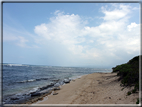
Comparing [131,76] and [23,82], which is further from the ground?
[131,76]

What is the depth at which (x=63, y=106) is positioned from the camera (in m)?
6.92

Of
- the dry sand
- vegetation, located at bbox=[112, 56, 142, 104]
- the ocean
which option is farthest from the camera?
the ocean

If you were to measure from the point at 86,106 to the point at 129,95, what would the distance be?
3.02 meters

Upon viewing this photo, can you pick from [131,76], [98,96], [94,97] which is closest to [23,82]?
[94,97]

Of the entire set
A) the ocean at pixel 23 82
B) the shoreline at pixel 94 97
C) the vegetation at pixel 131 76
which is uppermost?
the vegetation at pixel 131 76

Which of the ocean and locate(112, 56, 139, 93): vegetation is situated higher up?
locate(112, 56, 139, 93): vegetation

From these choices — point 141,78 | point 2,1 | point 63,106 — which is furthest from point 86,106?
point 2,1

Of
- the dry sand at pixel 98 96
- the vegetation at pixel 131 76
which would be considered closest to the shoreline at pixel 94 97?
the dry sand at pixel 98 96

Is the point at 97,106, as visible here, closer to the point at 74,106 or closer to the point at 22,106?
the point at 74,106

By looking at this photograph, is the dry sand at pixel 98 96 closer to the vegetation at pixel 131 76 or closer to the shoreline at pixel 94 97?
the shoreline at pixel 94 97

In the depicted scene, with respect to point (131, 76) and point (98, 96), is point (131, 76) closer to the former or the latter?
point (131, 76)

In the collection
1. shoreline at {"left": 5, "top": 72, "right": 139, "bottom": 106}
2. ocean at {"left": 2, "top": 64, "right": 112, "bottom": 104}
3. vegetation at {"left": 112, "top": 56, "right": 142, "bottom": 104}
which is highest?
vegetation at {"left": 112, "top": 56, "right": 142, "bottom": 104}

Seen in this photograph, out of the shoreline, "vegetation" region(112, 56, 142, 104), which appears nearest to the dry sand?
the shoreline

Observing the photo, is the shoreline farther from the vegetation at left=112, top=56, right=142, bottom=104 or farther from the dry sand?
the vegetation at left=112, top=56, right=142, bottom=104
